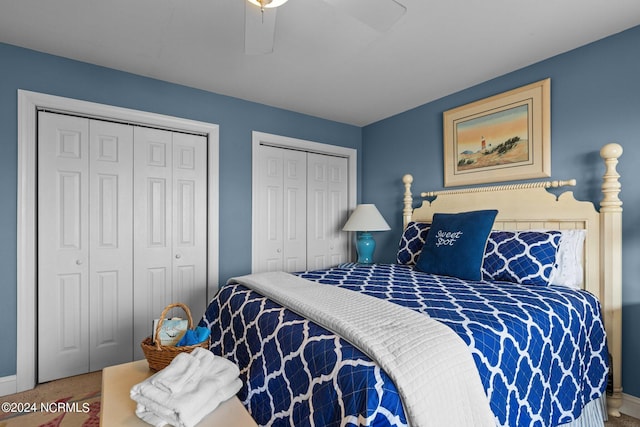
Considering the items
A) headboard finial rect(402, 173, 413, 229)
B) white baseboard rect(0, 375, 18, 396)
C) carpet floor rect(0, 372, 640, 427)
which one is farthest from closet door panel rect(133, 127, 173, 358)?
headboard finial rect(402, 173, 413, 229)

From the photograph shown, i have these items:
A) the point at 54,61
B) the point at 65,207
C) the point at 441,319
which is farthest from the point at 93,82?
the point at 441,319

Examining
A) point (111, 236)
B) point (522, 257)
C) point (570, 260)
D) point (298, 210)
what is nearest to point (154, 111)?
point (111, 236)

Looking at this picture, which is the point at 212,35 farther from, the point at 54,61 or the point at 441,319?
the point at 441,319

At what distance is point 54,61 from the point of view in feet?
7.77

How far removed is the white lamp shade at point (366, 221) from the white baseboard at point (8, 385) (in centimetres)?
279

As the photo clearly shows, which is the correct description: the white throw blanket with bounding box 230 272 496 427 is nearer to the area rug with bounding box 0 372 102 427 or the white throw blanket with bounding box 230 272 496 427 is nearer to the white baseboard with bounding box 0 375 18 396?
the area rug with bounding box 0 372 102 427

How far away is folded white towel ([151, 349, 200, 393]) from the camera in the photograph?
128cm

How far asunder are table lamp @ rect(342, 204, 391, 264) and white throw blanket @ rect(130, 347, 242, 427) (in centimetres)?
212

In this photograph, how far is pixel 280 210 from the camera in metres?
3.49

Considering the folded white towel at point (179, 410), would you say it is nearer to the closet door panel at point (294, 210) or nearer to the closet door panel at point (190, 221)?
the closet door panel at point (190, 221)

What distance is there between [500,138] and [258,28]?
206cm

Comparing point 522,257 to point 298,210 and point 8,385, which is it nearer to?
point 298,210

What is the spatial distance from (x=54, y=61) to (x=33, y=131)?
1.71 ft

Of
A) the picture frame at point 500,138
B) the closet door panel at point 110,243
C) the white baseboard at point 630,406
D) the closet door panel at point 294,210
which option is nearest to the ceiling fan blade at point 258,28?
the closet door panel at point 110,243
